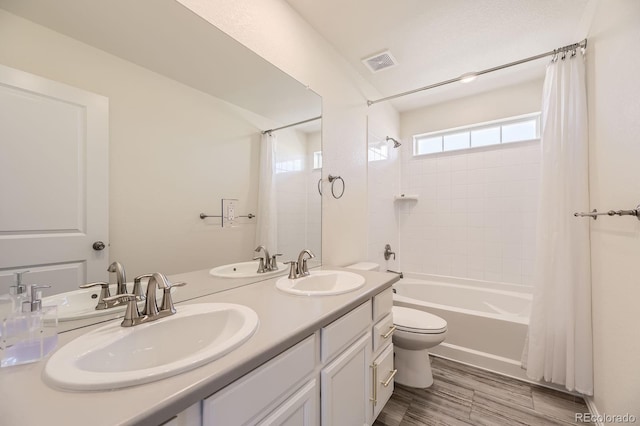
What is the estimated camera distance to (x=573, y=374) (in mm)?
1617

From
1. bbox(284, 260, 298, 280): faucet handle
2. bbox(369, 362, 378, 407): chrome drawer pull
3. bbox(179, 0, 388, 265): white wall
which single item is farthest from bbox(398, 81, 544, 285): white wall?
bbox(284, 260, 298, 280): faucet handle

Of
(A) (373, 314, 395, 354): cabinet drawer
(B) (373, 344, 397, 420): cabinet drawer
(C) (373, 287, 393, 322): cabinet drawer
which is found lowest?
(B) (373, 344, 397, 420): cabinet drawer

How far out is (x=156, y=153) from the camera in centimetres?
101

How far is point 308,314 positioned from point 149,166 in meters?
0.83

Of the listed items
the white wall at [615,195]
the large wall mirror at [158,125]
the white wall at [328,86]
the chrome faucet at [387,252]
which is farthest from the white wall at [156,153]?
the chrome faucet at [387,252]

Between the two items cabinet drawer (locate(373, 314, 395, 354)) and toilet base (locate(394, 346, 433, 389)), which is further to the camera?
toilet base (locate(394, 346, 433, 389))

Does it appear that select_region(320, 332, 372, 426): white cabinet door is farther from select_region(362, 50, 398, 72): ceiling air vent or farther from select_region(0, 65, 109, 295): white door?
select_region(362, 50, 398, 72): ceiling air vent

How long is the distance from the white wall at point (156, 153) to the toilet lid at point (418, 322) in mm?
1210

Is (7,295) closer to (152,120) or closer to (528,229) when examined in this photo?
(152,120)

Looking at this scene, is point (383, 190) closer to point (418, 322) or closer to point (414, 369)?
point (418, 322)

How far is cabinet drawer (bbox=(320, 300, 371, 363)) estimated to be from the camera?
3.16 feet

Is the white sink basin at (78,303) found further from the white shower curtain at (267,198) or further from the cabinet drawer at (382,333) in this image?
the cabinet drawer at (382,333)

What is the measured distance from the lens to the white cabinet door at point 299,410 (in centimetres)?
74

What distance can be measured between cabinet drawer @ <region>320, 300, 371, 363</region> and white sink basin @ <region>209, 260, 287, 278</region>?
1.89 ft
